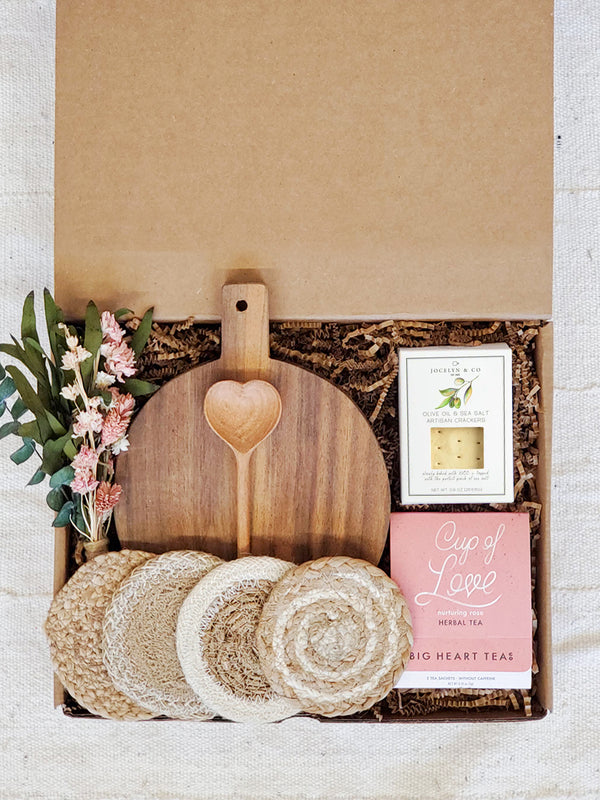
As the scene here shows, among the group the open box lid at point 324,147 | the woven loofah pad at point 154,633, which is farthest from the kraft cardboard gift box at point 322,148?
the woven loofah pad at point 154,633

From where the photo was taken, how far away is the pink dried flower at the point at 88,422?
0.72 m

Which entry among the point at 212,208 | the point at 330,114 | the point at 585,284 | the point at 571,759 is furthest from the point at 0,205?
the point at 571,759

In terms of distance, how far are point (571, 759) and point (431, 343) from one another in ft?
1.93

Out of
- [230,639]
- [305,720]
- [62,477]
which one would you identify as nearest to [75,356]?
[62,477]

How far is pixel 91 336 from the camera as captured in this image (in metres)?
0.74

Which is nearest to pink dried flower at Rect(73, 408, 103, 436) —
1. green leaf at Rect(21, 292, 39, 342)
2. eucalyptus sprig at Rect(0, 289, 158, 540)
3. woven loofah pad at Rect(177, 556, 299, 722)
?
eucalyptus sprig at Rect(0, 289, 158, 540)

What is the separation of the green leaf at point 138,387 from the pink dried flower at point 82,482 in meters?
0.10

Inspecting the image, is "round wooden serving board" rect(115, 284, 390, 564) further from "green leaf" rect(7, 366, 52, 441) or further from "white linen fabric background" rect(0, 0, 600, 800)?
"white linen fabric background" rect(0, 0, 600, 800)

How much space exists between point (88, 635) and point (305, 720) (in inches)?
12.9

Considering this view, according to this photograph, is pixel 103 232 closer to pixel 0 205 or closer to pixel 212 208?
pixel 212 208

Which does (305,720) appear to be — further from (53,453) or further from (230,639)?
(53,453)

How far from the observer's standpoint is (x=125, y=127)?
77cm

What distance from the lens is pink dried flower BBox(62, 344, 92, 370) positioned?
72 cm

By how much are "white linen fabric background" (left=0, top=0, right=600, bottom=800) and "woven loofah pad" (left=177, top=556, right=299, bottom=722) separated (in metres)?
0.19
